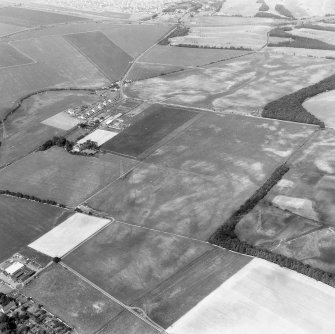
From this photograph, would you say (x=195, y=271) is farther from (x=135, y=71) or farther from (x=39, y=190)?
(x=135, y=71)

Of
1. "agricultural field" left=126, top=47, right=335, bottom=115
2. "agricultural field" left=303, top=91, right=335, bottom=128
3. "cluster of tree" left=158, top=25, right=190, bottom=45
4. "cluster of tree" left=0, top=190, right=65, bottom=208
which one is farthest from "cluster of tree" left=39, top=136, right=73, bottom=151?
"cluster of tree" left=158, top=25, right=190, bottom=45

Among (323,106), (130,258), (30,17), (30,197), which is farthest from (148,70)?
(30,17)

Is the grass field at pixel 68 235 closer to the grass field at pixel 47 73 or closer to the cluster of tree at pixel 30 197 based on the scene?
the cluster of tree at pixel 30 197

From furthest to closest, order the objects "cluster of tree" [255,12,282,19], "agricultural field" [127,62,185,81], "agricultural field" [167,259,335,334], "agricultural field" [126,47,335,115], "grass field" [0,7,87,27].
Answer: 1. "grass field" [0,7,87,27]
2. "cluster of tree" [255,12,282,19]
3. "agricultural field" [127,62,185,81]
4. "agricultural field" [126,47,335,115]
5. "agricultural field" [167,259,335,334]

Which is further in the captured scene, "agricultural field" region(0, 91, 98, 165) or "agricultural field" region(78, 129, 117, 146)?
"agricultural field" region(0, 91, 98, 165)

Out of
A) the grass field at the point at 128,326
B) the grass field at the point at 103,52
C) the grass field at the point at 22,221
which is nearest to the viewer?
the grass field at the point at 128,326

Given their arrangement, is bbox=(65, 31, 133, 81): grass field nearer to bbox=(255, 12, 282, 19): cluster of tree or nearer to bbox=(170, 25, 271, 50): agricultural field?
bbox=(170, 25, 271, 50): agricultural field

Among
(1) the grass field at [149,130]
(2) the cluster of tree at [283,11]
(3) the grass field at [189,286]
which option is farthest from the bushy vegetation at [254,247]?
(2) the cluster of tree at [283,11]
